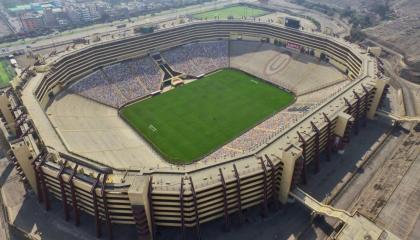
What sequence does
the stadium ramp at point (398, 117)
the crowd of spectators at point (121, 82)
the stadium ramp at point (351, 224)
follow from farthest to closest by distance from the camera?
the crowd of spectators at point (121, 82), the stadium ramp at point (398, 117), the stadium ramp at point (351, 224)

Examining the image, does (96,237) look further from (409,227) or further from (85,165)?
(409,227)

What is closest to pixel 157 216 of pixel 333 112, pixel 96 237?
pixel 96 237

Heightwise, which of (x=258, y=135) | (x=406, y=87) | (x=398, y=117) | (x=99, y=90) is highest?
(x=99, y=90)

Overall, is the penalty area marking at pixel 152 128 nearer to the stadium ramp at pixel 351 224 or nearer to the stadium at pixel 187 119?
the stadium at pixel 187 119

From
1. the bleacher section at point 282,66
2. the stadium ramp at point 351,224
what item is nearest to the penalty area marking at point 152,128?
the stadium ramp at point 351,224

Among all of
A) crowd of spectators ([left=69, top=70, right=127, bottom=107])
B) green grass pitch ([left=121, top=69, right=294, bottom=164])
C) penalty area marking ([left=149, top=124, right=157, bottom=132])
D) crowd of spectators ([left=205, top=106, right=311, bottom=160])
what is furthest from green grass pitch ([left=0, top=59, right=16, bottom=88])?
crowd of spectators ([left=205, top=106, right=311, bottom=160])

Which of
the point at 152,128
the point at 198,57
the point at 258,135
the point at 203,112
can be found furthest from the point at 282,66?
the point at 152,128

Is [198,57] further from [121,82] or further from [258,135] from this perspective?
[258,135]

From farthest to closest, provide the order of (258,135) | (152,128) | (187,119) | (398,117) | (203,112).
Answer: (203,112), (187,119), (152,128), (398,117), (258,135)
